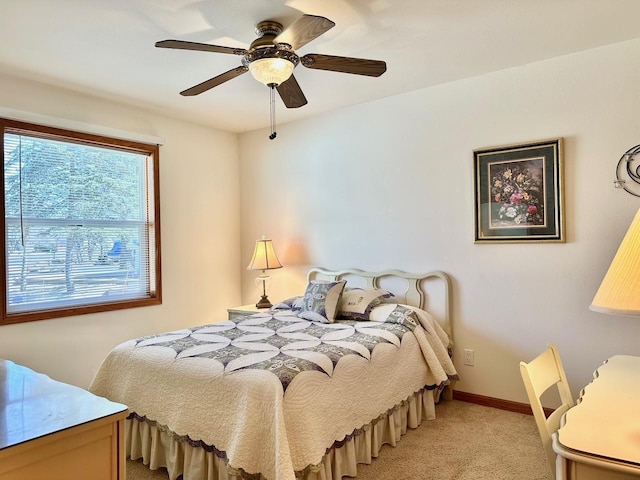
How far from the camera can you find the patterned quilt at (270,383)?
72.5 inches

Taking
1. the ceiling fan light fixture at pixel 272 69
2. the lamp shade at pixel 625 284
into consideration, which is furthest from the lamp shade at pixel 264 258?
the lamp shade at pixel 625 284

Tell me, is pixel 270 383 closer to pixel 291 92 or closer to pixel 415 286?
pixel 291 92

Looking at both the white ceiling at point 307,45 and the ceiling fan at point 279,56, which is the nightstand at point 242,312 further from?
the ceiling fan at point 279,56

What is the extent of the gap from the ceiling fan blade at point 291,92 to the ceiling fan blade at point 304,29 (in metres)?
0.33

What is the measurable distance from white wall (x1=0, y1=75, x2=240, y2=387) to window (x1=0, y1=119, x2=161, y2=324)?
0.11 m

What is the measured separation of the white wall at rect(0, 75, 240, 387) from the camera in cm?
314

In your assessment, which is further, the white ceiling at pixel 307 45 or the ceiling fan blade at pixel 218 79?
the ceiling fan blade at pixel 218 79

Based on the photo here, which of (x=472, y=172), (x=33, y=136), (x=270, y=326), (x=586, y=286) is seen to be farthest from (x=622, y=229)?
(x=33, y=136)

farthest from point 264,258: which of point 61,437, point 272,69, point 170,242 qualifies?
point 61,437

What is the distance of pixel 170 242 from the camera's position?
4.05 meters

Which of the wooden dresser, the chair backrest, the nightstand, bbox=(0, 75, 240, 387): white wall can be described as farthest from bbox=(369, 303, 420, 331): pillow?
the wooden dresser

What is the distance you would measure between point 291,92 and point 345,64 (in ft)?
1.42

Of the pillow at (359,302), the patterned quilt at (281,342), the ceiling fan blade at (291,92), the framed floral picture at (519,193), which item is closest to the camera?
the patterned quilt at (281,342)

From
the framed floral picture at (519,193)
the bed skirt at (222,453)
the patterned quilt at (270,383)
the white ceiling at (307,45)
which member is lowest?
the bed skirt at (222,453)
